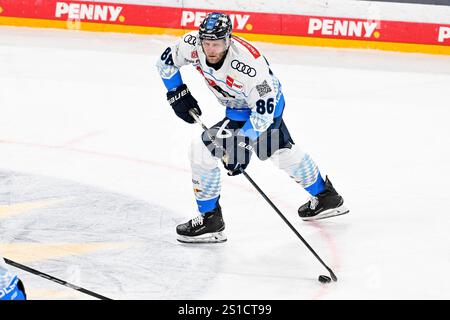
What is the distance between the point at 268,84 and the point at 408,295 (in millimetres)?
1436

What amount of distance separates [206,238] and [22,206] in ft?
4.13

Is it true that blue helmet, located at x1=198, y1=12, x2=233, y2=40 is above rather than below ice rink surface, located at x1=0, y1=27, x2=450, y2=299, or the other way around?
above

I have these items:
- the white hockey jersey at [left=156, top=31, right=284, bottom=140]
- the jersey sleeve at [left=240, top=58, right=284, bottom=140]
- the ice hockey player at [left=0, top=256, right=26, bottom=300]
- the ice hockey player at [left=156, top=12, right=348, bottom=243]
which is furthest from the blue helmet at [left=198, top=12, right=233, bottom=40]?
the ice hockey player at [left=0, top=256, right=26, bottom=300]

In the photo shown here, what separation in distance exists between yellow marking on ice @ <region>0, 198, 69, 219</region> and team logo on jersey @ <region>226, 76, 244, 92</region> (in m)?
1.51

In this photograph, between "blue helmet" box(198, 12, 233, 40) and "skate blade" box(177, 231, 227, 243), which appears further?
"skate blade" box(177, 231, 227, 243)

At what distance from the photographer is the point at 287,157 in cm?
630

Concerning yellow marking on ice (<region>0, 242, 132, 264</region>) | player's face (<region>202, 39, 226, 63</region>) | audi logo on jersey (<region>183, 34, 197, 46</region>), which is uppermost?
player's face (<region>202, 39, 226, 63</region>)

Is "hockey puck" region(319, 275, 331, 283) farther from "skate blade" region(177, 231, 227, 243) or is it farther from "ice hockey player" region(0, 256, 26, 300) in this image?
"ice hockey player" region(0, 256, 26, 300)

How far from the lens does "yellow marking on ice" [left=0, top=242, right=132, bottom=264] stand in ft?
19.0

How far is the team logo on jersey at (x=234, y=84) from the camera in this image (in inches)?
231

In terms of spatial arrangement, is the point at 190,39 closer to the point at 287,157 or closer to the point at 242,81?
the point at 242,81

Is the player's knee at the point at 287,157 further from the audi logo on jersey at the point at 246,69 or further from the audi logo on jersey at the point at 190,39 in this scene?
the audi logo on jersey at the point at 190,39

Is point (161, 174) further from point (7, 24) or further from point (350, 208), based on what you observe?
point (7, 24)

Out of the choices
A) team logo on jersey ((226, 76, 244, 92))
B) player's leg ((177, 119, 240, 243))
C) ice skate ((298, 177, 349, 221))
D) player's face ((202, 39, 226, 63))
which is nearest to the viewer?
player's face ((202, 39, 226, 63))
